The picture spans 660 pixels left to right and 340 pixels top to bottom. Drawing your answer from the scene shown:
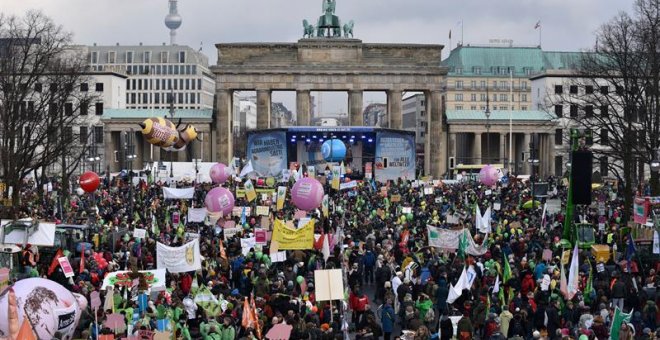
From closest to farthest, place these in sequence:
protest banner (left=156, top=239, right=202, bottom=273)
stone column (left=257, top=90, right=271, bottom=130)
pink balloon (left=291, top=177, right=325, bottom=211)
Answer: protest banner (left=156, top=239, right=202, bottom=273) → pink balloon (left=291, top=177, right=325, bottom=211) → stone column (left=257, top=90, right=271, bottom=130)

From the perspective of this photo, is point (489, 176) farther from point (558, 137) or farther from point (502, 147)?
point (558, 137)

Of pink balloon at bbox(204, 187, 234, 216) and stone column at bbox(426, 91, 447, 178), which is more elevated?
stone column at bbox(426, 91, 447, 178)

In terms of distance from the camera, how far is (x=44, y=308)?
20344mm

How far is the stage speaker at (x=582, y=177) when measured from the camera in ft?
111

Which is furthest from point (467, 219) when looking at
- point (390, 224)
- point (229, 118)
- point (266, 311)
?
point (229, 118)

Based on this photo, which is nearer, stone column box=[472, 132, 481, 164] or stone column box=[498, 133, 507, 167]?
stone column box=[498, 133, 507, 167]

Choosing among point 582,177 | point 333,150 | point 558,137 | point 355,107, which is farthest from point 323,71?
point 582,177

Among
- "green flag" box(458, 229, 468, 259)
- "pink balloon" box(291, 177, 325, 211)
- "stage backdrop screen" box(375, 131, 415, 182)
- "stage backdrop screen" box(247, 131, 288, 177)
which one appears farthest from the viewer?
Answer: "stage backdrop screen" box(375, 131, 415, 182)

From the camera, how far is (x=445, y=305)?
26.1 metres

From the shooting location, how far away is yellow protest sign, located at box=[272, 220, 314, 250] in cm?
3044

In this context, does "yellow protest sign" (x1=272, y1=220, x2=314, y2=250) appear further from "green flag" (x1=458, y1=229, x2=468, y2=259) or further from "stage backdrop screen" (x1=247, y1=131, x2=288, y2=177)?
"stage backdrop screen" (x1=247, y1=131, x2=288, y2=177)

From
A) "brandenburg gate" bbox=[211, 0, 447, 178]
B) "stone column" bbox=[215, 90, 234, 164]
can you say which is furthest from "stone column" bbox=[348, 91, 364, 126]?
"stone column" bbox=[215, 90, 234, 164]

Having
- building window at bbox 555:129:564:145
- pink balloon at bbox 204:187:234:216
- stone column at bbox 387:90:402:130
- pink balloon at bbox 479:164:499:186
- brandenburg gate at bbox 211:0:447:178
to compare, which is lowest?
pink balloon at bbox 204:187:234:216

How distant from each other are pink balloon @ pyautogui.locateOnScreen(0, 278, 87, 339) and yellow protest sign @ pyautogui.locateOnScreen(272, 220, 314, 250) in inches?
378
